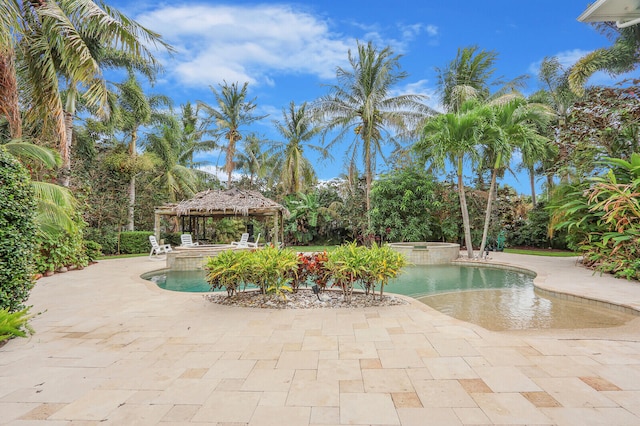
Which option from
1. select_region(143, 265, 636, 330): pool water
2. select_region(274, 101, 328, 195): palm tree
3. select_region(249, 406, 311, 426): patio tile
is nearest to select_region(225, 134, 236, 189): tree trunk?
select_region(274, 101, 328, 195): palm tree

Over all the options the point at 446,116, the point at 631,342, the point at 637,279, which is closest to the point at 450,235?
the point at 446,116

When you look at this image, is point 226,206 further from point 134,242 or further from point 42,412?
point 42,412

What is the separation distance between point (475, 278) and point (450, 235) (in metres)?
7.80

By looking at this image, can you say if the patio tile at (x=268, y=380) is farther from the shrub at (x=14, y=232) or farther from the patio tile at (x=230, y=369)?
the shrub at (x=14, y=232)

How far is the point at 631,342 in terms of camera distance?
3596mm

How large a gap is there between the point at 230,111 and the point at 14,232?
17690 mm

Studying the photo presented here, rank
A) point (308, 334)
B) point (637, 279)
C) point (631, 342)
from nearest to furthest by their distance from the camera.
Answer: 1. point (631, 342)
2. point (308, 334)
3. point (637, 279)

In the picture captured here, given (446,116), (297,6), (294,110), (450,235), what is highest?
(294,110)

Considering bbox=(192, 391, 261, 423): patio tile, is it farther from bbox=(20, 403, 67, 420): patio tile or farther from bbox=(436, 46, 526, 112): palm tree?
bbox=(436, 46, 526, 112): palm tree

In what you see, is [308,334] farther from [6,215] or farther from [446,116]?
[446,116]

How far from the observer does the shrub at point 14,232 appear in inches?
146

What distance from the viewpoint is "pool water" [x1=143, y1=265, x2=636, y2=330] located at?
4933mm

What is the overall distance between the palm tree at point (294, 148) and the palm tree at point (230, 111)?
7.96 ft

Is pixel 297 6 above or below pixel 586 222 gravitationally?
above
